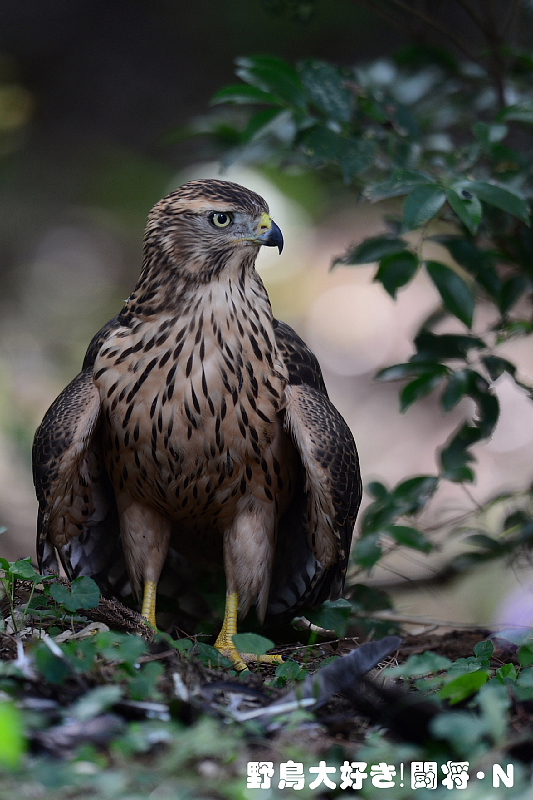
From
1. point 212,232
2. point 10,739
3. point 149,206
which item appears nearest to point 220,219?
point 212,232

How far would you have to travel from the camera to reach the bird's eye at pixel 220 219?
11.3ft

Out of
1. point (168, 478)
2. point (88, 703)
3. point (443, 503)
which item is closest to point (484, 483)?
point (443, 503)

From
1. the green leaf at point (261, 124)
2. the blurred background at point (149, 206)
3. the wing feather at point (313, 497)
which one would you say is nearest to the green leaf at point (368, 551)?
the wing feather at point (313, 497)

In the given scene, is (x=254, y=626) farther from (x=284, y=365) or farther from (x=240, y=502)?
(x=284, y=365)

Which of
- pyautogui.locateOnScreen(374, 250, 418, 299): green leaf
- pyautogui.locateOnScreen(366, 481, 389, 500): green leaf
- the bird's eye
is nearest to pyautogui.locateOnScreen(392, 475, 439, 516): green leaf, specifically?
pyautogui.locateOnScreen(366, 481, 389, 500): green leaf

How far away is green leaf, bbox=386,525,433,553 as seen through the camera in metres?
3.73

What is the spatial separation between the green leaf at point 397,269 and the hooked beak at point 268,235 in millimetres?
518

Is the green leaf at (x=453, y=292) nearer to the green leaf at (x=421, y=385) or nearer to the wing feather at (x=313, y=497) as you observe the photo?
the green leaf at (x=421, y=385)

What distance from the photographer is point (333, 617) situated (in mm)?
3570

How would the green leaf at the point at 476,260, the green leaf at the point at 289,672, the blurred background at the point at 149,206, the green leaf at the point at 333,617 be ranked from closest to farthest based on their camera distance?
the green leaf at the point at 289,672 → the green leaf at the point at 333,617 → the green leaf at the point at 476,260 → the blurred background at the point at 149,206

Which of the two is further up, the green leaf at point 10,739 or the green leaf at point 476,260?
the green leaf at point 476,260

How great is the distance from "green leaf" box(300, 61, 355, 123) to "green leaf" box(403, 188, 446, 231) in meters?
0.79

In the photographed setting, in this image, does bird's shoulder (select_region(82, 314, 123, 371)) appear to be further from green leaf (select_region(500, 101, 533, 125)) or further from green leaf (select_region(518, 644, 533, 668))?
green leaf (select_region(518, 644, 533, 668))

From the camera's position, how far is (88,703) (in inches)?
71.3
